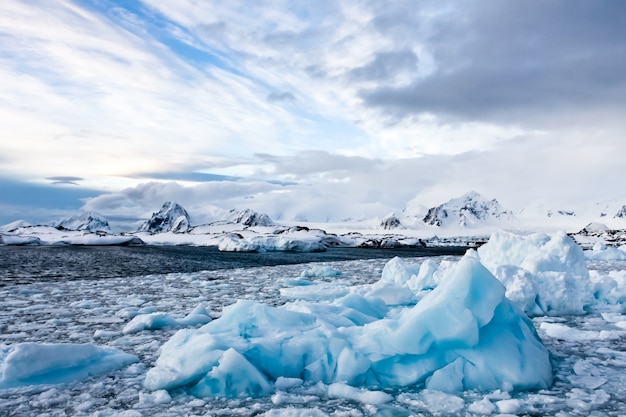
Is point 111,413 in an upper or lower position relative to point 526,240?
lower

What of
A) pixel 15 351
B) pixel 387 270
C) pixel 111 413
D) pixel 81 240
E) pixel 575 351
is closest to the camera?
pixel 111 413

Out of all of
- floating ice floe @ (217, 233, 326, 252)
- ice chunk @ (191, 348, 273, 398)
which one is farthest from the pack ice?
floating ice floe @ (217, 233, 326, 252)

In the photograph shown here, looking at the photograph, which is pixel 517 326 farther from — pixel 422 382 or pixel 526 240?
pixel 526 240

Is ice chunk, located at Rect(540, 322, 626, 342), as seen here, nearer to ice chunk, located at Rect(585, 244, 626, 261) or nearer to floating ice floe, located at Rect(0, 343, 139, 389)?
floating ice floe, located at Rect(0, 343, 139, 389)

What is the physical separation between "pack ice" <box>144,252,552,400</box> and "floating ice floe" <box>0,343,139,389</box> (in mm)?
687

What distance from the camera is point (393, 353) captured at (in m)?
4.44

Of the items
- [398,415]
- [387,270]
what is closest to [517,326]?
[398,415]

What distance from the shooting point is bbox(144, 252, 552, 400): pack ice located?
4.14 metres

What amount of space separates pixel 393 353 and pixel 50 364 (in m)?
3.33

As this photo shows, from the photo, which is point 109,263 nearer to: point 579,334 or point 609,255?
point 579,334

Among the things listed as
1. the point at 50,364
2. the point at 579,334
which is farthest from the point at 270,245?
the point at 50,364

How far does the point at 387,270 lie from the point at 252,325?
802 centimetres

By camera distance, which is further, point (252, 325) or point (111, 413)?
point (252, 325)

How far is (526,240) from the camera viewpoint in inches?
542
